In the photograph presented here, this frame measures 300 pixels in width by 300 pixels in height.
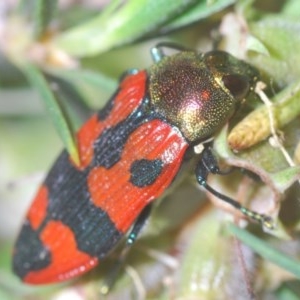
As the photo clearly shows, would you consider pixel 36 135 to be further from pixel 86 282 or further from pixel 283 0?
pixel 283 0

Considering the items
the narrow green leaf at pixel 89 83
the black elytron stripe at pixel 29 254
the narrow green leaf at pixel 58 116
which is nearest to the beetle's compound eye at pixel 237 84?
the narrow green leaf at pixel 89 83

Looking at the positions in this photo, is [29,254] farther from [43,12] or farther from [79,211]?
[43,12]

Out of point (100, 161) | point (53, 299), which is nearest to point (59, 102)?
point (100, 161)

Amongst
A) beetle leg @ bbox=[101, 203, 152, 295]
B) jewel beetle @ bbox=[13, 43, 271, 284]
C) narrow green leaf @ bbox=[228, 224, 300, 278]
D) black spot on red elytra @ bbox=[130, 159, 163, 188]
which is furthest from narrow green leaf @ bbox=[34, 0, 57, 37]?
narrow green leaf @ bbox=[228, 224, 300, 278]

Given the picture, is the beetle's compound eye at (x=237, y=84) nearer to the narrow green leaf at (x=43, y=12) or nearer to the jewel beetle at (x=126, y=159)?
the jewel beetle at (x=126, y=159)

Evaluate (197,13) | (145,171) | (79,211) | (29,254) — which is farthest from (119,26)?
(29,254)

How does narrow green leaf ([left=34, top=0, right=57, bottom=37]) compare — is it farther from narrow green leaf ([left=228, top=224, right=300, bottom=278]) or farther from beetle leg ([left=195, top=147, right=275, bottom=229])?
narrow green leaf ([left=228, top=224, right=300, bottom=278])
